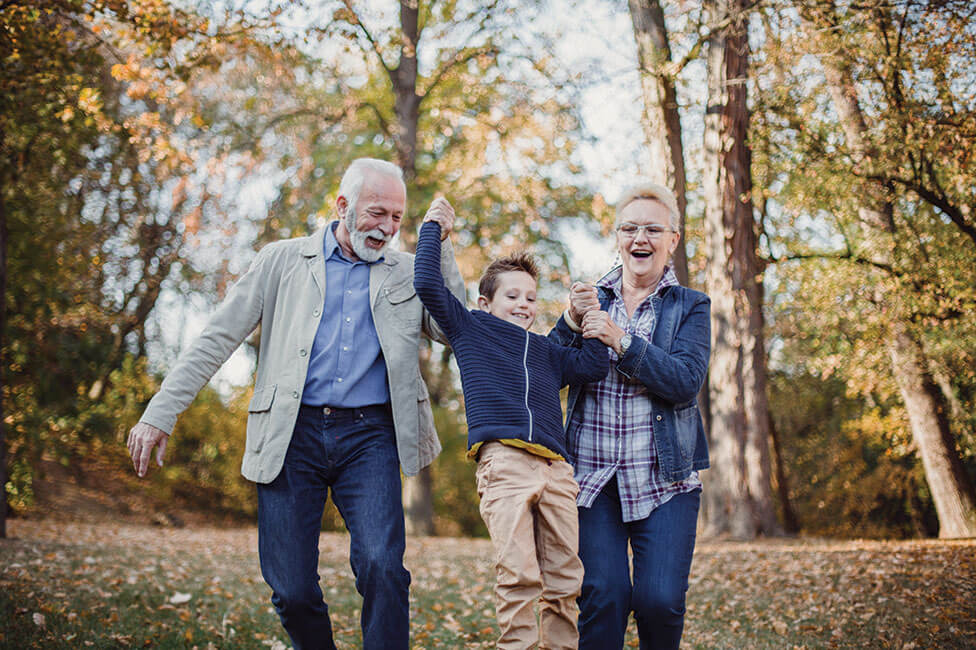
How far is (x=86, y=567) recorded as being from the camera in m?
7.95

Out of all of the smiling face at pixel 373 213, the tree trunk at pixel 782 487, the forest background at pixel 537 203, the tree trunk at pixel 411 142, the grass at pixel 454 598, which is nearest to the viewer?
the smiling face at pixel 373 213

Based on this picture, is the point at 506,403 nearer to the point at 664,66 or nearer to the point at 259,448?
the point at 259,448

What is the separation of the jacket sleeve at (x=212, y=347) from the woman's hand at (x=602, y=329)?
1.42 meters

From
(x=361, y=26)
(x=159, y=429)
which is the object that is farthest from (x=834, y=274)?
(x=159, y=429)

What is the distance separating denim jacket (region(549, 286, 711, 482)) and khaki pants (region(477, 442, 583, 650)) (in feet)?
1.12

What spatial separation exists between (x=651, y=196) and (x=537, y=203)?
15.6 meters

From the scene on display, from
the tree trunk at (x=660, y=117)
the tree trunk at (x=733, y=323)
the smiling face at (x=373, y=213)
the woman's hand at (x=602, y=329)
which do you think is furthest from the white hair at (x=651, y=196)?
the tree trunk at (x=733, y=323)

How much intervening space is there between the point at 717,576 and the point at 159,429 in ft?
21.2

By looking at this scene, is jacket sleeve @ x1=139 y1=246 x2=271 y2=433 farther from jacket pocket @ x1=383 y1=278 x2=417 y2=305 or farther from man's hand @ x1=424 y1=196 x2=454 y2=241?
man's hand @ x1=424 y1=196 x2=454 y2=241

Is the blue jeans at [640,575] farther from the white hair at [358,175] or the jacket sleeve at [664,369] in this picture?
the white hair at [358,175]

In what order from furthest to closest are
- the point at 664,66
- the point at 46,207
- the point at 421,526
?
the point at 421,526
the point at 46,207
the point at 664,66

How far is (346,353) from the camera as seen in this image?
3.62 meters

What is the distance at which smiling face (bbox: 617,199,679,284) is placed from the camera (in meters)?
3.69

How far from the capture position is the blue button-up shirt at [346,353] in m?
3.58
